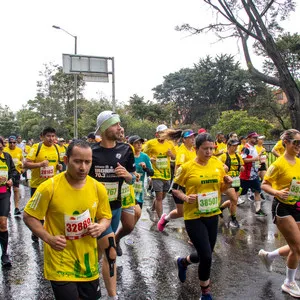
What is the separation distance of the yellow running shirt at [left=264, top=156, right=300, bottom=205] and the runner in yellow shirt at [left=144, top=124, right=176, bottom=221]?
3.63 m

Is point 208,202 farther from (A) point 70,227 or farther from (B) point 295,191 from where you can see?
(A) point 70,227

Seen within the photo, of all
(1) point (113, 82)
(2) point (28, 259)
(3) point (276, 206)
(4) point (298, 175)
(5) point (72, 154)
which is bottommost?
(2) point (28, 259)

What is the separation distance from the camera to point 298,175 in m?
4.57

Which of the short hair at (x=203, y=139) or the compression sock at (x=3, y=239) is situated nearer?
the short hair at (x=203, y=139)

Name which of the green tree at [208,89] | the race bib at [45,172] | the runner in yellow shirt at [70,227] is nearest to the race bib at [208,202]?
the runner in yellow shirt at [70,227]

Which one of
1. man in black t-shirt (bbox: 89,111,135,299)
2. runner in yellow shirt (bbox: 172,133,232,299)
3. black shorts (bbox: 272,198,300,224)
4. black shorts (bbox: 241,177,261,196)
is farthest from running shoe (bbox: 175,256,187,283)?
black shorts (bbox: 241,177,261,196)

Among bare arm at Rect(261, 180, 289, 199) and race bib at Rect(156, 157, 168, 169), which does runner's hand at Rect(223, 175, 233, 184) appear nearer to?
bare arm at Rect(261, 180, 289, 199)

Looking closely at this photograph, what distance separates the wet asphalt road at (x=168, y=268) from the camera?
4.59 meters

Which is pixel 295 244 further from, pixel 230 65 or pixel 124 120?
pixel 230 65

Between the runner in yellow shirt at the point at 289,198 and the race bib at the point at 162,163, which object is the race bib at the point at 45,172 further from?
the runner in yellow shirt at the point at 289,198

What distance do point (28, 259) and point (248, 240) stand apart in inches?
146

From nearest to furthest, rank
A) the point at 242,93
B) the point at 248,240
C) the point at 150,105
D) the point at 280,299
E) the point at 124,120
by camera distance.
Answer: the point at 280,299, the point at 248,240, the point at 124,120, the point at 150,105, the point at 242,93

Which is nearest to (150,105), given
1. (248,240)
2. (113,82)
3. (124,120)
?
(124,120)

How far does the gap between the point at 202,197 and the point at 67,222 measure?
187cm
